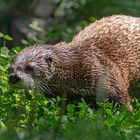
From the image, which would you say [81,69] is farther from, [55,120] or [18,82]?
[55,120]

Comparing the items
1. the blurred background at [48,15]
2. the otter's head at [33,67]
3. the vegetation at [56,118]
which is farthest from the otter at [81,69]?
the blurred background at [48,15]

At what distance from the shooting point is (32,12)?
525 inches

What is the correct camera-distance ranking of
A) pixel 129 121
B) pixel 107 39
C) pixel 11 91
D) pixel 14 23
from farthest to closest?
pixel 14 23
pixel 107 39
pixel 11 91
pixel 129 121

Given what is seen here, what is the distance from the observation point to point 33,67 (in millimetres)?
7980

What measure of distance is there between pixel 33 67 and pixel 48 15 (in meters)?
5.34

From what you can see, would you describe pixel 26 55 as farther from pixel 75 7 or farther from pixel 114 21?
pixel 75 7

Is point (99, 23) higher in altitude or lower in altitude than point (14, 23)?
higher

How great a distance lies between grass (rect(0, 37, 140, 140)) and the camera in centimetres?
540

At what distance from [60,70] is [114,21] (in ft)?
3.79

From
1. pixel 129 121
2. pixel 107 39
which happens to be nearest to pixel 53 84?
pixel 107 39

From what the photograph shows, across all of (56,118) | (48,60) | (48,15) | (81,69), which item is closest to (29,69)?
(48,60)

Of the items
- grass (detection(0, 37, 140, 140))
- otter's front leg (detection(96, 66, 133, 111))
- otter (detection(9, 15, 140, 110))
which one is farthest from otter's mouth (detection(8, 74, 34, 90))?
otter's front leg (detection(96, 66, 133, 111))

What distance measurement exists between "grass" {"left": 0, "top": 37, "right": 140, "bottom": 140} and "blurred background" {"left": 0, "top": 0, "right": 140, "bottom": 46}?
3926 millimetres

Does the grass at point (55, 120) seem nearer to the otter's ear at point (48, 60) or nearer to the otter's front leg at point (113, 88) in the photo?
the otter's front leg at point (113, 88)
